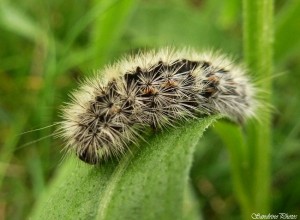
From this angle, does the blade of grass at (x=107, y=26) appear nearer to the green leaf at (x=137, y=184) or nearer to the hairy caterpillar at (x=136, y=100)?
the hairy caterpillar at (x=136, y=100)

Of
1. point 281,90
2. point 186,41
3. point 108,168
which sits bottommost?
point 108,168

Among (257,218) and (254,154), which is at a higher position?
(254,154)

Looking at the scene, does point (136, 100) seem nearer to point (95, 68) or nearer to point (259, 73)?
point (259, 73)

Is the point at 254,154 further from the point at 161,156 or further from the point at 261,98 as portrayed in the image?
the point at 161,156

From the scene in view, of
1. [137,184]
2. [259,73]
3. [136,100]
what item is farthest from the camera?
[259,73]

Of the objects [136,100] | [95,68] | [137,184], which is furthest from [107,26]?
[137,184]

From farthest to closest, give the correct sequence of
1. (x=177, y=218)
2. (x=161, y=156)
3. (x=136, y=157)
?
(x=136, y=157) → (x=161, y=156) → (x=177, y=218)

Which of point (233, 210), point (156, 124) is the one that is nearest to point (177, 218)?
point (156, 124)
